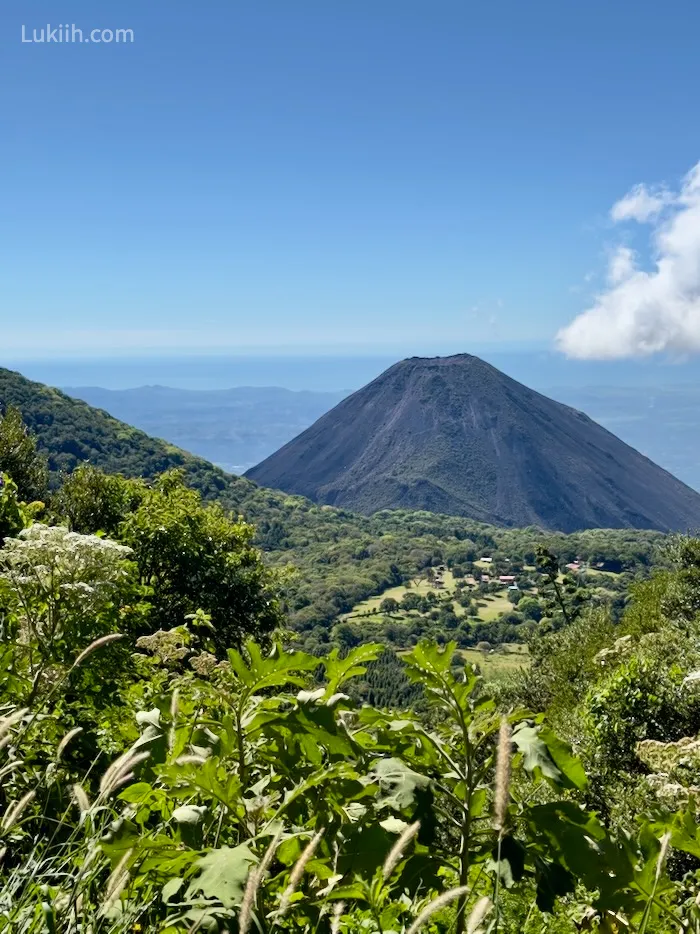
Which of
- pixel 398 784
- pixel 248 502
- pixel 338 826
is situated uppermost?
pixel 398 784

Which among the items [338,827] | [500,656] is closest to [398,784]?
[338,827]

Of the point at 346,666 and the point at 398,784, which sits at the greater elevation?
the point at 346,666

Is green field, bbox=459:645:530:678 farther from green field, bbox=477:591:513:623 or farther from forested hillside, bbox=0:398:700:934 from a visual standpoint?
forested hillside, bbox=0:398:700:934

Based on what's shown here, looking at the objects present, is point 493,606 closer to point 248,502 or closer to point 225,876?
point 248,502

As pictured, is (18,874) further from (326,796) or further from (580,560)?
(580,560)

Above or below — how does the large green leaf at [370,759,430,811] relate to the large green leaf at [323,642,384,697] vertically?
below

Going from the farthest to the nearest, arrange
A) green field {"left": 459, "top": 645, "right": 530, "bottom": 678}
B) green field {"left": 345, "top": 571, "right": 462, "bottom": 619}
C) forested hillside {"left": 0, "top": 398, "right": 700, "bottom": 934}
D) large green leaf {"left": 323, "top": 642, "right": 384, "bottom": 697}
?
green field {"left": 345, "top": 571, "right": 462, "bottom": 619} → green field {"left": 459, "top": 645, "right": 530, "bottom": 678} → large green leaf {"left": 323, "top": 642, "right": 384, "bottom": 697} → forested hillside {"left": 0, "top": 398, "right": 700, "bottom": 934}

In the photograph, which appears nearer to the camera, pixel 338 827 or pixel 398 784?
pixel 398 784

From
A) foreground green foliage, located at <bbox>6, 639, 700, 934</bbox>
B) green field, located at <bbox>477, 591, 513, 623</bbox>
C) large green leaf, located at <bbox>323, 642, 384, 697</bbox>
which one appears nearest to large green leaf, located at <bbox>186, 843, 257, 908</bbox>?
foreground green foliage, located at <bbox>6, 639, 700, 934</bbox>

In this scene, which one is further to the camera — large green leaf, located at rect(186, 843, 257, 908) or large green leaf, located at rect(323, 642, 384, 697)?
large green leaf, located at rect(323, 642, 384, 697)

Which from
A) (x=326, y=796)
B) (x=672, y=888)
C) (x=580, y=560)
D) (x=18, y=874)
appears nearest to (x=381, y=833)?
(x=326, y=796)

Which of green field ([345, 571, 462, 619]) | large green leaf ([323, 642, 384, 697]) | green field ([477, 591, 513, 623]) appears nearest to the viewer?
large green leaf ([323, 642, 384, 697])
